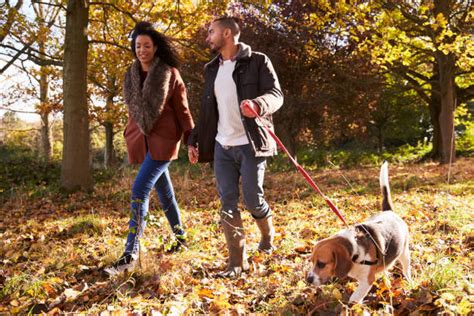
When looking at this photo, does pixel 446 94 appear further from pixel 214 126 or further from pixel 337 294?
pixel 337 294

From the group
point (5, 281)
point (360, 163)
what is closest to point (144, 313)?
point (5, 281)

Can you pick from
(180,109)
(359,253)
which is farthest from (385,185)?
(180,109)

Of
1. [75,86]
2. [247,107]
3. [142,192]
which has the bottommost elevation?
[142,192]

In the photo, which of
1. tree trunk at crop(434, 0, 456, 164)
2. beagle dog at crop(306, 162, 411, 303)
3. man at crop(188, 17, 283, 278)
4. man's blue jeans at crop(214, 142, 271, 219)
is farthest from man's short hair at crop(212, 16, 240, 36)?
tree trunk at crop(434, 0, 456, 164)

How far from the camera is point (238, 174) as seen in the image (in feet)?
12.5

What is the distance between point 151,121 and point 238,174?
983mm

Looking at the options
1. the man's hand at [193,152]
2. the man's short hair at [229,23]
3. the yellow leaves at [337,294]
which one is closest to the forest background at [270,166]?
the yellow leaves at [337,294]

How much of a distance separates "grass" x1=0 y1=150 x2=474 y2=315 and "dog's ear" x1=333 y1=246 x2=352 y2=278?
0.23 metres

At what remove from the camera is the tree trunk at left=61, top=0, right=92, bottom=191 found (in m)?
8.01

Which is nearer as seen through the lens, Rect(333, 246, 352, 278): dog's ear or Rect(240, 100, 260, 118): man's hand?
Rect(333, 246, 352, 278): dog's ear

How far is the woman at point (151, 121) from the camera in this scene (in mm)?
3836

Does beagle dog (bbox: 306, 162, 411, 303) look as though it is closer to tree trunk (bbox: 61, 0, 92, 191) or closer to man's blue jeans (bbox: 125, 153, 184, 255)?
man's blue jeans (bbox: 125, 153, 184, 255)

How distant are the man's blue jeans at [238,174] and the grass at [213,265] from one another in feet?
1.39

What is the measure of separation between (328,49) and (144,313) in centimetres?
1222
